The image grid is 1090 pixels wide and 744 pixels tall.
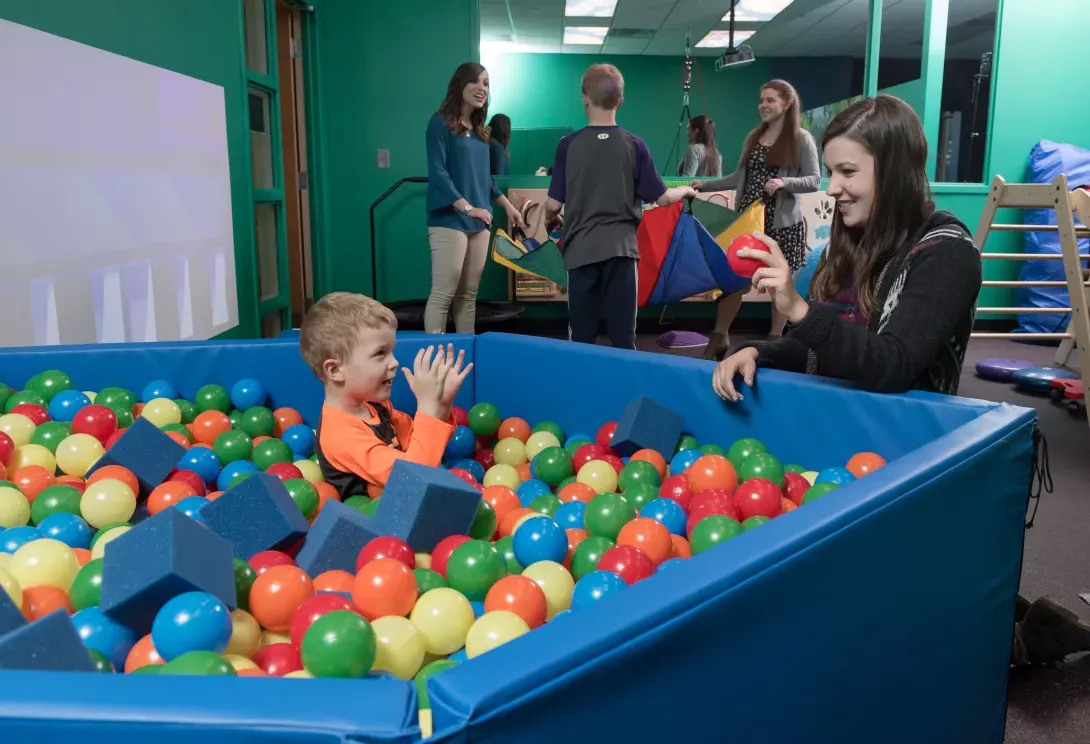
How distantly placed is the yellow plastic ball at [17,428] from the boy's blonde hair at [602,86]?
1.82 meters

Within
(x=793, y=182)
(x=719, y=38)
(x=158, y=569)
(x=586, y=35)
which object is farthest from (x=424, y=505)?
(x=719, y=38)

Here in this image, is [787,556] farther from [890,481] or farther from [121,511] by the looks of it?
[121,511]

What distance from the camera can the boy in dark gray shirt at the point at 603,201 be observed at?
2822 millimetres

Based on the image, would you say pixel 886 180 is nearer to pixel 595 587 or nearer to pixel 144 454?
pixel 595 587

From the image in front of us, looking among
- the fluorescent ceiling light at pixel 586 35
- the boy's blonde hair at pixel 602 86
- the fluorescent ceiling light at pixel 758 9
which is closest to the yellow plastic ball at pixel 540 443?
the boy's blonde hair at pixel 602 86

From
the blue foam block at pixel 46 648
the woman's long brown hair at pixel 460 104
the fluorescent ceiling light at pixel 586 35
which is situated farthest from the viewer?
the fluorescent ceiling light at pixel 586 35

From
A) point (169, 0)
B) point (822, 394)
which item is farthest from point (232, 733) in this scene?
point (169, 0)

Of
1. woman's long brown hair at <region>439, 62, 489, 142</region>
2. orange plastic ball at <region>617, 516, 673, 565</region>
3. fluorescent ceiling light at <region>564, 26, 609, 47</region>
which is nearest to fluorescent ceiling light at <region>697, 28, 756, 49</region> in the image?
fluorescent ceiling light at <region>564, 26, 609, 47</region>

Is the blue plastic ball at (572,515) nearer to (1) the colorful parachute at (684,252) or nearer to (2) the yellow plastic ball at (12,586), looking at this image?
(2) the yellow plastic ball at (12,586)

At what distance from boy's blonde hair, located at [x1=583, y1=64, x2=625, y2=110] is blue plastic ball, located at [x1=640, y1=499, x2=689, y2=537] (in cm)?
170

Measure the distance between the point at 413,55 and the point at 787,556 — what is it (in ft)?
17.1

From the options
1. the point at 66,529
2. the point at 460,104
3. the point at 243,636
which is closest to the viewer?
the point at 243,636

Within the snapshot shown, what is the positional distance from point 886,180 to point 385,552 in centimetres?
104

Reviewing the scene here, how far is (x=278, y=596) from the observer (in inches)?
44.3
